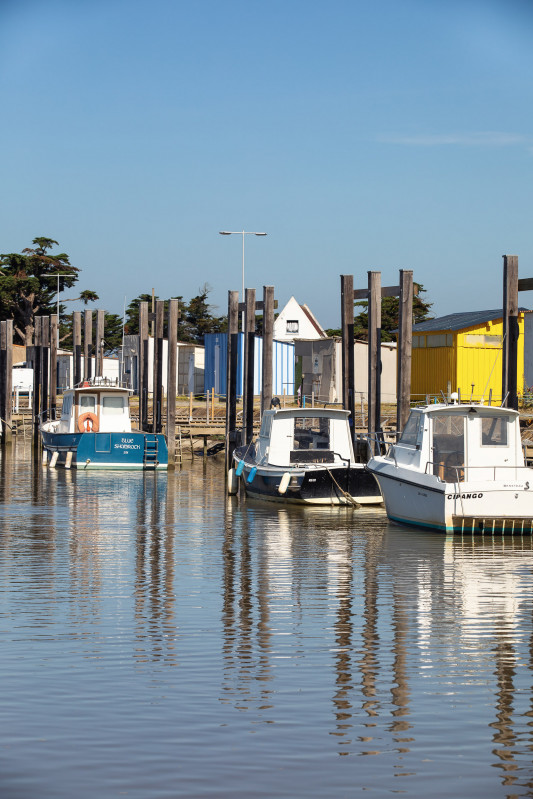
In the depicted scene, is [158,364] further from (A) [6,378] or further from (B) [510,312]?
(B) [510,312]

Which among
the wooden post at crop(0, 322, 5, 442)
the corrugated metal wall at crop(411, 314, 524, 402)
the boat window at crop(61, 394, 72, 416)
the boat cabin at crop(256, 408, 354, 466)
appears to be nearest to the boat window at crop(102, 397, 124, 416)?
the boat window at crop(61, 394, 72, 416)

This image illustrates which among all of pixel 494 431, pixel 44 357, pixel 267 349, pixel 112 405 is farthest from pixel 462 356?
pixel 494 431

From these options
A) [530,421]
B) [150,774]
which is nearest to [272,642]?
[150,774]

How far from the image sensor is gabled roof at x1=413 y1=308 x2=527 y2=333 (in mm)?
46475

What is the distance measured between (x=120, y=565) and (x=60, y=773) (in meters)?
8.87

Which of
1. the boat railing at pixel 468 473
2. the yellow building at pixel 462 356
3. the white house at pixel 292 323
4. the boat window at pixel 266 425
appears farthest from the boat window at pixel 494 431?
the white house at pixel 292 323

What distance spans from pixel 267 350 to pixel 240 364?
35.1 m

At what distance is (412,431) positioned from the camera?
2058cm

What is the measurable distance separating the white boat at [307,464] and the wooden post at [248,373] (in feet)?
20.0

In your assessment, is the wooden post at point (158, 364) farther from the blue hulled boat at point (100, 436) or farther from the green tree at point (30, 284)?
the green tree at point (30, 284)

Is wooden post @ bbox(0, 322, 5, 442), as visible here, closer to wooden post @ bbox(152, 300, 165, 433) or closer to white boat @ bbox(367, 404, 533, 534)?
wooden post @ bbox(152, 300, 165, 433)

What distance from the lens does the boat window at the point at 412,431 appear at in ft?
66.4

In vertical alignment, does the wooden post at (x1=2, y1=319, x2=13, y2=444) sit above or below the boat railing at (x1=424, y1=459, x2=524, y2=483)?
above

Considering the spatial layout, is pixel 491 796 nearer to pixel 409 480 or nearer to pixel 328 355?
pixel 409 480
